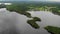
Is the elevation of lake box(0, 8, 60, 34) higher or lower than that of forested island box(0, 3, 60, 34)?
lower

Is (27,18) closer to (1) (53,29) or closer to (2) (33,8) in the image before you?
(2) (33,8)

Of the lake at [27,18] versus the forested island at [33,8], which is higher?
the forested island at [33,8]

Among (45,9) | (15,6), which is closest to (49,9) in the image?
(45,9)

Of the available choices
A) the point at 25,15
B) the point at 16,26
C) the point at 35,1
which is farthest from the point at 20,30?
the point at 35,1

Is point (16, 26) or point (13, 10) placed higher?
point (13, 10)

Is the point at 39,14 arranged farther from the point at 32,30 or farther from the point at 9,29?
the point at 9,29

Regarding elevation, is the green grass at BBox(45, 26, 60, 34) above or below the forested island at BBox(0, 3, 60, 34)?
below

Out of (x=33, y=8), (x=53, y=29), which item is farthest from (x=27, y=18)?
(x=53, y=29)

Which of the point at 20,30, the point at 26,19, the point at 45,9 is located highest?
the point at 45,9

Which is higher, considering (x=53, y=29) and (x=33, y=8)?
(x=33, y=8)

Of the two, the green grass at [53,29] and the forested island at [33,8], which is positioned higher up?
the forested island at [33,8]

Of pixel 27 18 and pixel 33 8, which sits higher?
pixel 33 8
